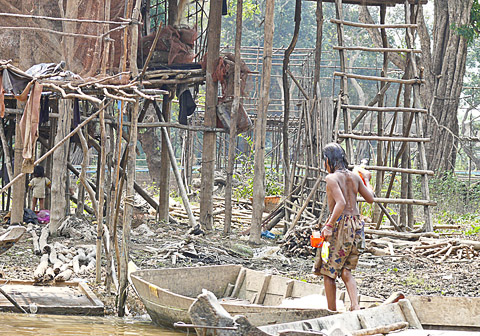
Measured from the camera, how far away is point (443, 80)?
18719mm

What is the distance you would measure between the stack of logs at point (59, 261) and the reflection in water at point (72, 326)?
137cm

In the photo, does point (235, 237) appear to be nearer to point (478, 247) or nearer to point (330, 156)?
point (478, 247)

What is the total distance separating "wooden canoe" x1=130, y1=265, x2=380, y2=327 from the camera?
6.82m

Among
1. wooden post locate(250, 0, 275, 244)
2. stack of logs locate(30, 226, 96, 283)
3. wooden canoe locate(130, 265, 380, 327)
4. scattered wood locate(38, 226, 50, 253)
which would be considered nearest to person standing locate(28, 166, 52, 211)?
scattered wood locate(38, 226, 50, 253)

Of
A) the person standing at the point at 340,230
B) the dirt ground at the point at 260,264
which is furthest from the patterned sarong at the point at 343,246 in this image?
the dirt ground at the point at 260,264

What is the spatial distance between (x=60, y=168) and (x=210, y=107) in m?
3.46

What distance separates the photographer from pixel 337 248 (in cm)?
657

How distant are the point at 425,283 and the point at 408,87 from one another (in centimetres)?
494

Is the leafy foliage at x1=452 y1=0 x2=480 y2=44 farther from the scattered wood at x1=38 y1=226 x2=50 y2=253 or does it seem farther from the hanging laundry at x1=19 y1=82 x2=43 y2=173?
the hanging laundry at x1=19 y1=82 x2=43 y2=173

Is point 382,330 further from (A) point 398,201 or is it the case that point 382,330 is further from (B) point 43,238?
(B) point 43,238

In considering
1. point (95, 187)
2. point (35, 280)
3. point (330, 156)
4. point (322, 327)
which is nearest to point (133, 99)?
point (330, 156)

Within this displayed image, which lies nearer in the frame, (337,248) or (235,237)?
(337,248)

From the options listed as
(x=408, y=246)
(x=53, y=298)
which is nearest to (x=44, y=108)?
(x=53, y=298)

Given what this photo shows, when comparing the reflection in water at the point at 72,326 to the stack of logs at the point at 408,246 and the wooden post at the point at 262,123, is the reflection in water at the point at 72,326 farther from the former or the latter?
the wooden post at the point at 262,123
